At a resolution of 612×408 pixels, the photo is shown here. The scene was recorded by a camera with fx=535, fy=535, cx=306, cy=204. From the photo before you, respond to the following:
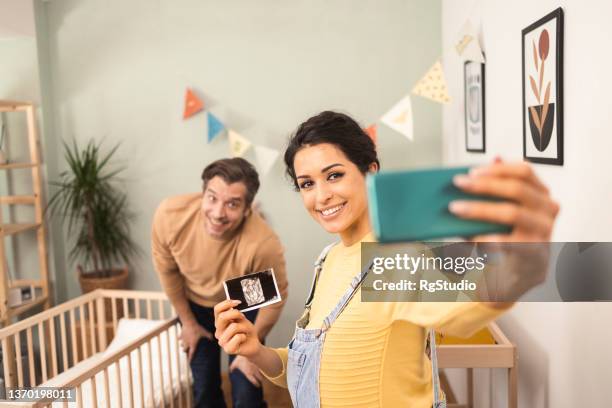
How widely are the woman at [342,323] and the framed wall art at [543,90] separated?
2.03 ft

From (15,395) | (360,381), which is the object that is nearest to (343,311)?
(360,381)

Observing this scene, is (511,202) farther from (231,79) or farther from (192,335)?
(231,79)

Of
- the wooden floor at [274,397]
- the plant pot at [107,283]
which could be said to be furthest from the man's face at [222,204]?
the plant pot at [107,283]

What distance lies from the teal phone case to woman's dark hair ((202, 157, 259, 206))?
62.1 inches

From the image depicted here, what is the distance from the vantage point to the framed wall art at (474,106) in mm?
2266

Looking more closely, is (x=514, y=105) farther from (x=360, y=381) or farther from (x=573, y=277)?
(x=360, y=381)

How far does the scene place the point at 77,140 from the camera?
3.52m

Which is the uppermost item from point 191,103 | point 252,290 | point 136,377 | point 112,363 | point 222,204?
point 191,103

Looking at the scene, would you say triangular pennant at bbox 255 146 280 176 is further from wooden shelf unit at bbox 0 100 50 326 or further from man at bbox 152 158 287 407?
wooden shelf unit at bbox 0 100 50 326

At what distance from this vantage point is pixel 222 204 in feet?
6.54

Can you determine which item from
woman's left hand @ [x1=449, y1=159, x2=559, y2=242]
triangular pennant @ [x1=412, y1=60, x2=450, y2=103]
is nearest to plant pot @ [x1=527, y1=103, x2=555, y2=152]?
triangular pennant @ [x1=412, y1=60, x2=450, y2=103]

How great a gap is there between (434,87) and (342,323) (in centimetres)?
191

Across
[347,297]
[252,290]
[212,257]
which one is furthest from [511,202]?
[212,257]

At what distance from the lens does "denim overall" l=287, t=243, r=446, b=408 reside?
0.97m
